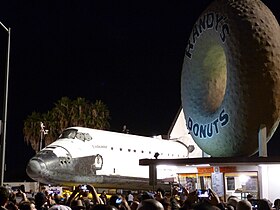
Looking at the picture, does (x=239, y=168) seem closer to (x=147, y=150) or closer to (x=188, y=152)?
(x=147, y=150)

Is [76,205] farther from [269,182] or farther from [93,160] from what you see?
[93,160]

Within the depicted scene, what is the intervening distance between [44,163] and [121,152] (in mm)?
5597

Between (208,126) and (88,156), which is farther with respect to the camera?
(88,156)

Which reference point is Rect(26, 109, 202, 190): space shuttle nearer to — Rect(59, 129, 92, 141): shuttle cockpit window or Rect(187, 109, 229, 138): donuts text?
Rect(59, 129, 92, 141): shuttle cockpit window

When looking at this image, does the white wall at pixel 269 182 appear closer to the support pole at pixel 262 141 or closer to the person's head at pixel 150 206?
the support pole at pixel 262 141

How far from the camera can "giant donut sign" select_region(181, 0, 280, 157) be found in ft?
54.9

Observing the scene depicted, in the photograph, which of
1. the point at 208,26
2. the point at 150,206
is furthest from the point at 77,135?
the point at 150,206

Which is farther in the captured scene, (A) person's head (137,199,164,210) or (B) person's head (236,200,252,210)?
(B) person's head (236,200,252,210)

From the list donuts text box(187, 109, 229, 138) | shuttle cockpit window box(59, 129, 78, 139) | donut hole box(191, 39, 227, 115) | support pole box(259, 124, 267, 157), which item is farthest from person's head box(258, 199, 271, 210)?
shuttle cockpit window box(59, 129, 78, 139)

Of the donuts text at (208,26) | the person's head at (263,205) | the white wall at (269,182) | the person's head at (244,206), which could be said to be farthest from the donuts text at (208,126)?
the person's head at (244,206)

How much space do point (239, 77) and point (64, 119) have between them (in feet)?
154

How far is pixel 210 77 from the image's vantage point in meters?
19.6

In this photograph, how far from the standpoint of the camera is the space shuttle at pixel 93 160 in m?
26.9

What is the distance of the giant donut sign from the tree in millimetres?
43463
